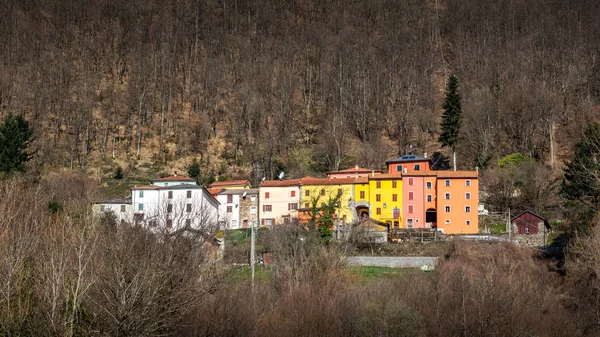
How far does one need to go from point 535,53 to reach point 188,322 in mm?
81357

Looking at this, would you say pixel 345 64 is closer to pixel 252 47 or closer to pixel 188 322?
pixel 252 47

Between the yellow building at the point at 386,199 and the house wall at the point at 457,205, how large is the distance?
334 centimetres

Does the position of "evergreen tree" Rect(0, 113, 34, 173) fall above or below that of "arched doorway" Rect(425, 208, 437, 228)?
above

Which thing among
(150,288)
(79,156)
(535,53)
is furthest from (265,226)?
(535,53)


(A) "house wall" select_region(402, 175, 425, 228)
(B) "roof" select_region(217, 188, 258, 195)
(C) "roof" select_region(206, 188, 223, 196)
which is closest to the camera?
(A) "house wall" select_region(402, 175, 425, 228)

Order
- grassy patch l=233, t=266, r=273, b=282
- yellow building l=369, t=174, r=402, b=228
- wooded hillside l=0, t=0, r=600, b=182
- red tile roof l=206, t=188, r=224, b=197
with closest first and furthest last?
grassy patch l=233, t=266, r=273, b=282, yellow building l=369, t=174, r=402, b=228, red tile roof l=206, t=188, r=224, b=197, wooded hillside l=0, t=0, r=600, b=182

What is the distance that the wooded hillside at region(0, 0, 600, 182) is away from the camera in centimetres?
6712

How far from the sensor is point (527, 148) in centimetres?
6412

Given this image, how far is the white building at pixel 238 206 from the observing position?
5200cm

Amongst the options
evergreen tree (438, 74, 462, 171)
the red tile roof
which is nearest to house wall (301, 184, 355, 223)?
the red tile roof

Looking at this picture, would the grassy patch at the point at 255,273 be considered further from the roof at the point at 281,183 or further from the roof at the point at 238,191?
the roof at the point at 238,191

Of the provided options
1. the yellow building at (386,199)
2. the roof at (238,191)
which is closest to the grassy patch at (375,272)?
the yellow building at (386,199)

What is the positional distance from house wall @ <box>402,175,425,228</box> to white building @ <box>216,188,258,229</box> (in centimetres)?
1286

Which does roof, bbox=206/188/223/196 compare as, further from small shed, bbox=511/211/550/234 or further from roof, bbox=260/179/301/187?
small shed, bbox=511/211/550/234
